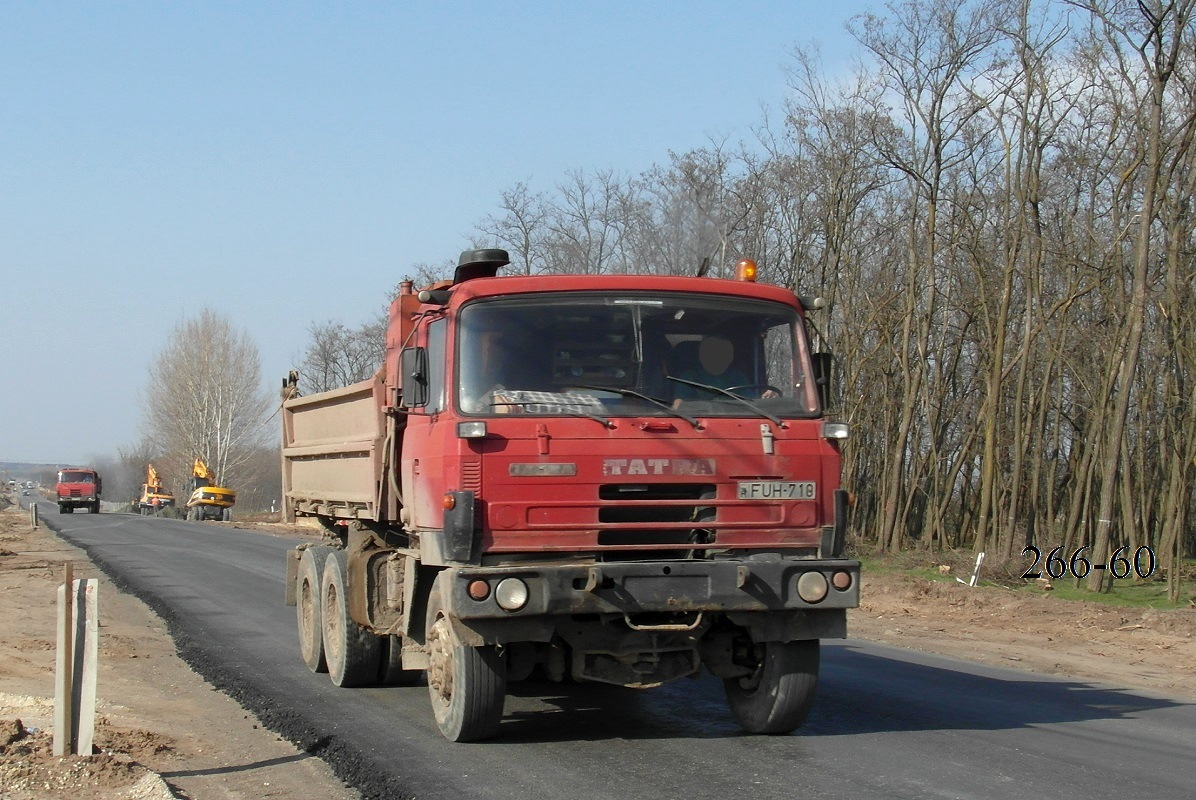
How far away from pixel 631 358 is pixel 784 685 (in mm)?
2216

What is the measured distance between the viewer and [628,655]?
754cm

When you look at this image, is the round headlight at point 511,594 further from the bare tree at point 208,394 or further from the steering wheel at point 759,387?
the bare tree at point 208,394

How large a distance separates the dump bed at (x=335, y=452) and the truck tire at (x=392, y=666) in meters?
1.05

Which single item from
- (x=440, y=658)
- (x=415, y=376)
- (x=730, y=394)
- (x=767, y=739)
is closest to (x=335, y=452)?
(x=415, y=376)

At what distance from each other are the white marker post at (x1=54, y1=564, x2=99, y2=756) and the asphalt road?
1.38 m

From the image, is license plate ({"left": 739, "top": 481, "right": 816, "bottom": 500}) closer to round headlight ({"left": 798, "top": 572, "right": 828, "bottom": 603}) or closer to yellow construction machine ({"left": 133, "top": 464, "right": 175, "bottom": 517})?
round headlight ({"left": 798, "top": 572, "right": 828, "bottom": 603})

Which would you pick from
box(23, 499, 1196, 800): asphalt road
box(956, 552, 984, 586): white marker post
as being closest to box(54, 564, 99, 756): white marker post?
box(23, 499, 1196, 800): asphalt road

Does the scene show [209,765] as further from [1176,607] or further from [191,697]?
[1176,607]

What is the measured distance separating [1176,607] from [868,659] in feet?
26.7

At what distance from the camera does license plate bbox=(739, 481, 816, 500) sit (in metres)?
7.56

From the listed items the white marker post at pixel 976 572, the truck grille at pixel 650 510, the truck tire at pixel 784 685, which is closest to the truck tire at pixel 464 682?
the truck grille at pixel 650 510

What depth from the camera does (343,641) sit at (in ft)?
33.1

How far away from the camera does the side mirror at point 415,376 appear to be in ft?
26.0

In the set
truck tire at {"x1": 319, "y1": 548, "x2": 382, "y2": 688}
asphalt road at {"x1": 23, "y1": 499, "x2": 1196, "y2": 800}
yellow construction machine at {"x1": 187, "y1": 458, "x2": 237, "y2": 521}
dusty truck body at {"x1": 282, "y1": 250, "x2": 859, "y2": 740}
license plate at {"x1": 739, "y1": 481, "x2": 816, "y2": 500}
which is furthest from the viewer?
yellow construction machine at {"x1": 187, "y1": 458, "x2": 237, "y2": 521}
